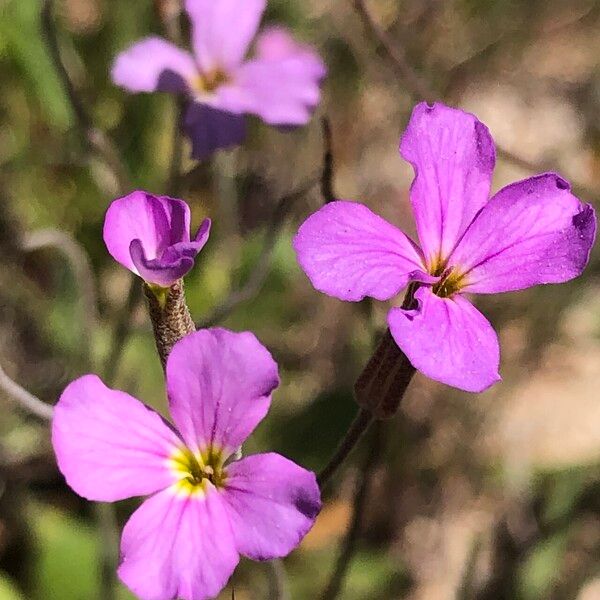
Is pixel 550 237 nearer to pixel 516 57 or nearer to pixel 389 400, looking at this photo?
pixel 389 400

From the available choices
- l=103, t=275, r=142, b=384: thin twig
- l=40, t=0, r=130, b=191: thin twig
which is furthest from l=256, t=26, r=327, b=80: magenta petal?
l=103, t=275, r=142, b=384: thin twig

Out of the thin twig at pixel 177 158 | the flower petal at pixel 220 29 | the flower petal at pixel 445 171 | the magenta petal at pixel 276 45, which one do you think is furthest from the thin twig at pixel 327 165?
the magenta petal at pixel 276 45

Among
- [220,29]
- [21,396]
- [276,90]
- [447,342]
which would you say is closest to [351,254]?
[447,342]

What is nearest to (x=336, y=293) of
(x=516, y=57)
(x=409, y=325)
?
(x=409, y=325)

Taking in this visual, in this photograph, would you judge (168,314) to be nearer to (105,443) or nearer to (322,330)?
(105,443)

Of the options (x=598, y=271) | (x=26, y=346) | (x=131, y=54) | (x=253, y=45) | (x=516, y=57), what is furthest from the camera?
(x=516, y=57)

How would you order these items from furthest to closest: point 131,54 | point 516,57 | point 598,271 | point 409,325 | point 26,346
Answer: point 516,57 → point 26,346 → point 598,271 → point 131,54 → point 409,325
